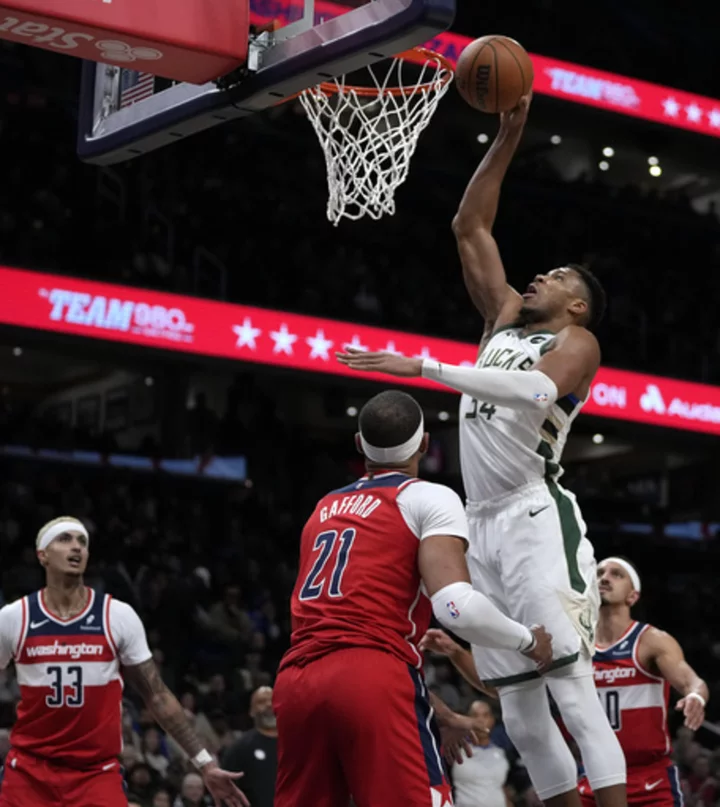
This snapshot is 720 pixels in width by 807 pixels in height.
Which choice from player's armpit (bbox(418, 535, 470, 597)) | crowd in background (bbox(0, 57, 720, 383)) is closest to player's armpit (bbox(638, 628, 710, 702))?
player's armpit (bbox(418, 535, 470, 597))

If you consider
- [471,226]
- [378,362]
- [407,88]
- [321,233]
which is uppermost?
[321,233]

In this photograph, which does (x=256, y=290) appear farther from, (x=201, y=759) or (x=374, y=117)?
(x=201, y=759)

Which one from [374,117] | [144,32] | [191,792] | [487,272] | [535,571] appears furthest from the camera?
[191,792]

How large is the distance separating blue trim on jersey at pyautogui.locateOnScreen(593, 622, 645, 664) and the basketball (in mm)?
2651

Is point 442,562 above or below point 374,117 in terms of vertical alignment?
below

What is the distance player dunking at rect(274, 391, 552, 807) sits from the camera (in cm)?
446

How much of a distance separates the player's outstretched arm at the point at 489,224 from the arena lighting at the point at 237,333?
10.2 meters

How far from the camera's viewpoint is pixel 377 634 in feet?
15.0

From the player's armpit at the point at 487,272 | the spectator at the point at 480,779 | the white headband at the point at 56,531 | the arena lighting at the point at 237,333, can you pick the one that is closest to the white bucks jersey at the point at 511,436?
the player's armpit at the point at 487,272

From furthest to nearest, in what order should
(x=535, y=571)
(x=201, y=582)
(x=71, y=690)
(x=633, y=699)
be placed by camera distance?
(x=201, y=582) < (x=633, y=699) < (x=71, y=690) < (x=535, y=571)

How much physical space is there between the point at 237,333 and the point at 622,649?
10.7m


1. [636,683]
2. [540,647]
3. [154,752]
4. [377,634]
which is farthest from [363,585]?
[154,752]

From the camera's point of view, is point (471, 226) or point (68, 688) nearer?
point (471, 226)

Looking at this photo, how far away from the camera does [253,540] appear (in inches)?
720
